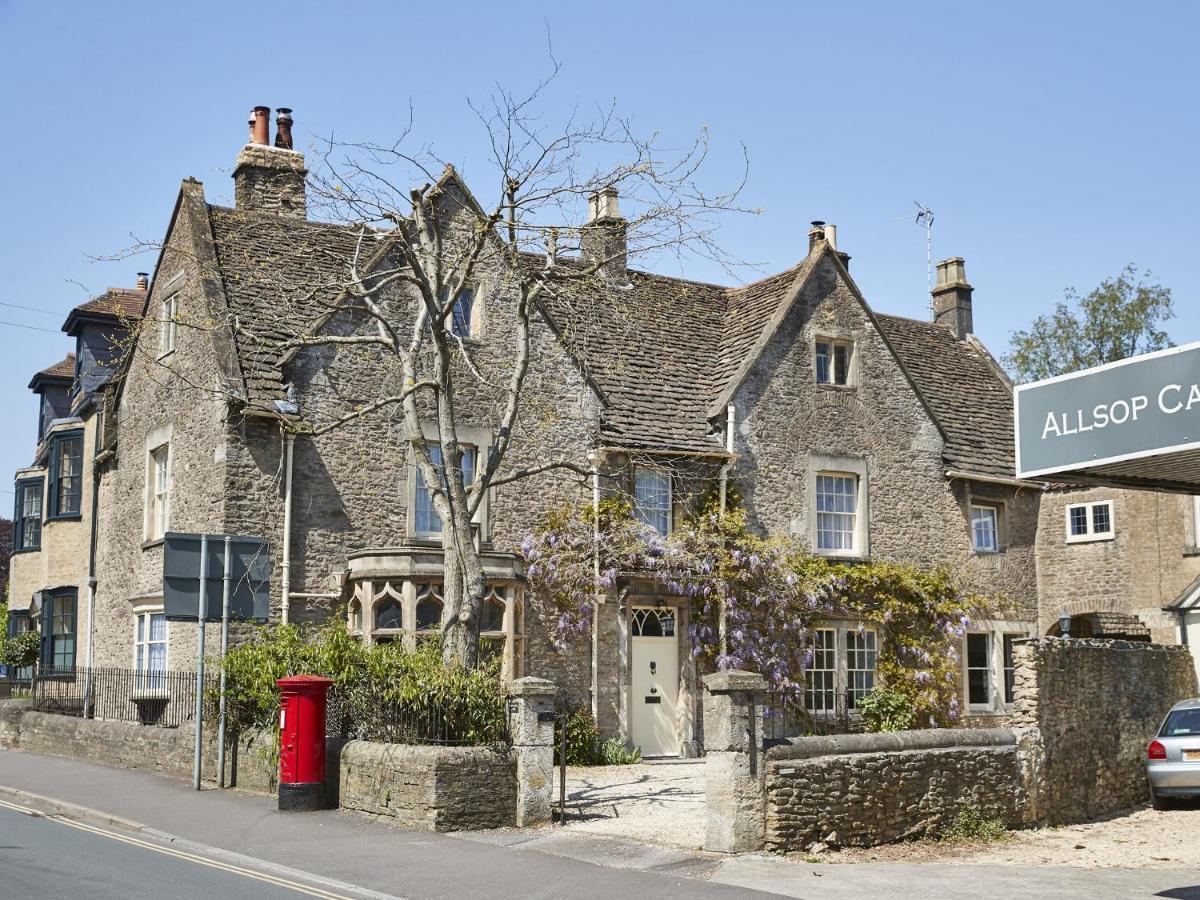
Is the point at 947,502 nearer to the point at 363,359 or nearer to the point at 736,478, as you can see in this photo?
the point at 736,478

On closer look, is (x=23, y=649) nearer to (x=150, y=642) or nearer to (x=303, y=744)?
(x=150, y=642)

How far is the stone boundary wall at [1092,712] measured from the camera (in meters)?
16.3

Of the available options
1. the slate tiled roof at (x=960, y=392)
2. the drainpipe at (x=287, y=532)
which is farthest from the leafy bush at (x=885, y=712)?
the drainpipe at (x=287, y=532)

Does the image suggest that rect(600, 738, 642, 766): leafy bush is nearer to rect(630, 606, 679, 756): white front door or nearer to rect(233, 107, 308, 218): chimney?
rect(630, 606, 679, 756): white front door

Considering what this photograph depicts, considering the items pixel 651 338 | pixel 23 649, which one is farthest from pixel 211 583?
pixel 23 649

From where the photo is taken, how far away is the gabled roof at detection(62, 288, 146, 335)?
3084 cm

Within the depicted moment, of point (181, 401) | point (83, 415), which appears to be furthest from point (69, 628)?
point (181, 401)

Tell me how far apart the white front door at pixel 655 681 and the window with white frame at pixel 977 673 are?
7.18m

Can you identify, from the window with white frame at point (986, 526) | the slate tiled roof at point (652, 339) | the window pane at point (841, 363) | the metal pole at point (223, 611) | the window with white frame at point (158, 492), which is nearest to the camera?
the metal pole at point (223, 611)

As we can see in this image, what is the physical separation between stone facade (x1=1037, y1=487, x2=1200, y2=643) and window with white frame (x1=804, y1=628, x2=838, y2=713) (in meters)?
6.37

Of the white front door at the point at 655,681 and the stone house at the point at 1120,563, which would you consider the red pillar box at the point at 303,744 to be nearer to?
the white front door at the point at 655,681

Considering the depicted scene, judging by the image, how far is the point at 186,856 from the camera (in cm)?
1238

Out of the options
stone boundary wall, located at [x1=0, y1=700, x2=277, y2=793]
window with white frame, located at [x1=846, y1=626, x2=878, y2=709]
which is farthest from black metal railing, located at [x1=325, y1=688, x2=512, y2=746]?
window with white frame, located at [x1=846, y1=626, x2=878, y2=709]

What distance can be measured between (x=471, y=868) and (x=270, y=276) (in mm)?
13804
